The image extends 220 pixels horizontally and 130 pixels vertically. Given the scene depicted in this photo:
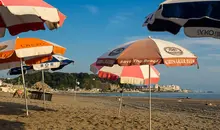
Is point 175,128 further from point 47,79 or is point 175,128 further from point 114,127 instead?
point 47,79

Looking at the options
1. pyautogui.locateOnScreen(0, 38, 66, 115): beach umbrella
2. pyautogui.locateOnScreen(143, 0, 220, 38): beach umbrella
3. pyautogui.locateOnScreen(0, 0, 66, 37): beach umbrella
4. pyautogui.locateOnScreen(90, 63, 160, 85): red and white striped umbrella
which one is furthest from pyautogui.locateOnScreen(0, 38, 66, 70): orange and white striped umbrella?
pyautogui.locateOnScreen(143, 0, 220, 38): beach umbrella

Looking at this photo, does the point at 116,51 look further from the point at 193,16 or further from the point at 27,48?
the point at 193,16

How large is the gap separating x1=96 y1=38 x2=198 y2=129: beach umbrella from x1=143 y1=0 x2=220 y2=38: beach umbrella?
2010 millimetres

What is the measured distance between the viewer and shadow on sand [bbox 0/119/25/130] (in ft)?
26.6

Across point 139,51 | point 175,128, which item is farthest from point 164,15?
point 175,128

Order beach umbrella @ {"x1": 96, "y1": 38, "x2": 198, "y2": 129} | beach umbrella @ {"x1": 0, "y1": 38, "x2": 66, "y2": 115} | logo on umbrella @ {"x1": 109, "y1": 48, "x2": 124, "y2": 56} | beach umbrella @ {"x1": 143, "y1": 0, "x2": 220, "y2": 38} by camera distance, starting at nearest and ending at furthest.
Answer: beach umbrella @ {"x1": 143, "y1": 0, "x2": 220, "y2": 38}
beach umbrella @ {"x1": 96, "y1": 38, "x2": 198, "y2": 129}
logo on umbrella @ {"x1": 109, "y1": 48, "x2": 124, "y2": 56}
beach umbrella @ {"x1": 0, "y1": 38, "x2": 66, "y2": 115}

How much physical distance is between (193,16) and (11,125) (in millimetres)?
6132

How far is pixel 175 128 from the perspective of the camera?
390 inches

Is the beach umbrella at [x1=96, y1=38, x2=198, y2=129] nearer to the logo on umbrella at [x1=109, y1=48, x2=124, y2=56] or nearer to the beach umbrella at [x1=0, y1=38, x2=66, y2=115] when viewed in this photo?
the logo on umbrella at [x1=109, y1=48, x2=124, y2=56]

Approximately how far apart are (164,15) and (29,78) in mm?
102099

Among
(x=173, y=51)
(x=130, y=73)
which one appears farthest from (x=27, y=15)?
(x=130, y=73)

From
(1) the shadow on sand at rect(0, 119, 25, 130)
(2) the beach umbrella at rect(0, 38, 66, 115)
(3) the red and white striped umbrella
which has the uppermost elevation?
(2) the beach umbrella at rect(0, 38, 66, 115)

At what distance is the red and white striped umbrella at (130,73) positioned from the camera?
9.35 meters

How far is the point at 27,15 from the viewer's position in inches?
181
